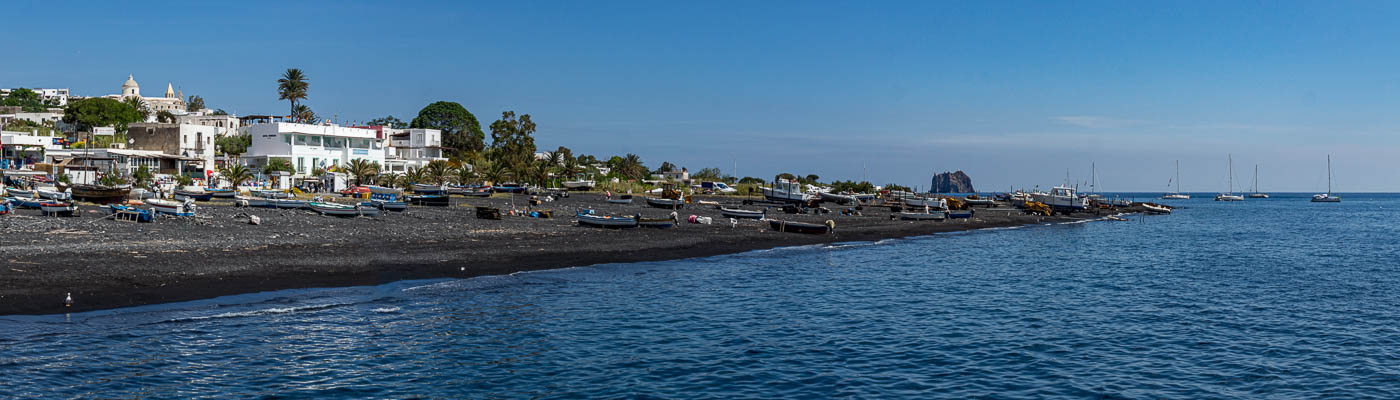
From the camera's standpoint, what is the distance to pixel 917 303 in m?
30.0

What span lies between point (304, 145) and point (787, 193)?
52.1m

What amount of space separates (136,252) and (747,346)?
21539mm

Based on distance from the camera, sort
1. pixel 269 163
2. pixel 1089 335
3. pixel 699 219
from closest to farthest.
Answer: pixel 1089 335 < pixel 699 219 < pixel 269 163

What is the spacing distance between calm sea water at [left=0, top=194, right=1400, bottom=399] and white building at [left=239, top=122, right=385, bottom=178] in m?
67.9

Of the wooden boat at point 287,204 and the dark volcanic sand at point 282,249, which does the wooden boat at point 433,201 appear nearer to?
the dark volcanic sand at point 282,249

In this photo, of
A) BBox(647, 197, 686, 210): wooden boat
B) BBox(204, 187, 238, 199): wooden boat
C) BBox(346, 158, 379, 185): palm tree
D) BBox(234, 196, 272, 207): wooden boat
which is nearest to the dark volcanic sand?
BBox(234, 196, 272, 207): wooden boat

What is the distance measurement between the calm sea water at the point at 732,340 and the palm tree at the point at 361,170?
5940 cm

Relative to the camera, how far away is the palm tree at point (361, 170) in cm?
8875

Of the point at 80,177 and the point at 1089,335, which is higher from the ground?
the point at 80,177

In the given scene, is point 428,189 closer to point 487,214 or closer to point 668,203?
point 668,203

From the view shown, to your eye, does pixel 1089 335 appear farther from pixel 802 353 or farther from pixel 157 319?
pixel 157 319

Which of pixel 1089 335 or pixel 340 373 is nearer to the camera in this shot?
pixel 340 373

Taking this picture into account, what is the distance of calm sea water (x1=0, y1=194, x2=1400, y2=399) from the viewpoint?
1748cm

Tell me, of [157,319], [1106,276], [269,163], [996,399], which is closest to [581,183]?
[269,163]
